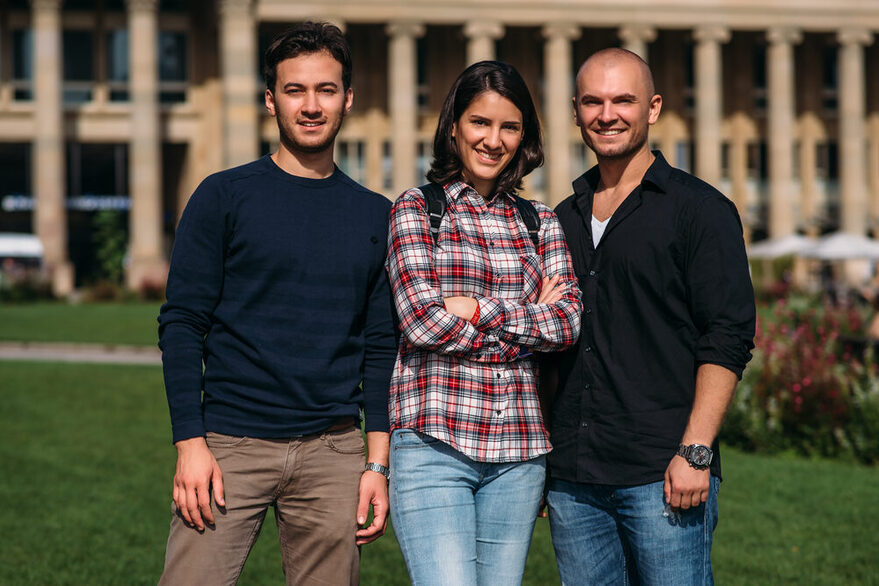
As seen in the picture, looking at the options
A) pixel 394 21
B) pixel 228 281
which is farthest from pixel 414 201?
pixel 394 21

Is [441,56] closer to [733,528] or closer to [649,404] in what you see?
[733,528]

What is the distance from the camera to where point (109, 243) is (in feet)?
165

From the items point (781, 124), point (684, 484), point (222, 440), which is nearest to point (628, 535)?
point (684, 484)

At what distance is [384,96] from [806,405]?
47.0 meters

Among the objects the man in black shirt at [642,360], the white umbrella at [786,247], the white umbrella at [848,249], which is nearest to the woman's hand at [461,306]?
the man in black shirt at [642,360]

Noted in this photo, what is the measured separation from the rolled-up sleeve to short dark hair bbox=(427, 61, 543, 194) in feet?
2.45

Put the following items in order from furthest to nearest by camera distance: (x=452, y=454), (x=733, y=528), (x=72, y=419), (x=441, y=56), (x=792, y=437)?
(x=441, y=56) → (x=72, y=419) → (x=792, y=437) → (x=733, y=528) → (x=452, y=454)

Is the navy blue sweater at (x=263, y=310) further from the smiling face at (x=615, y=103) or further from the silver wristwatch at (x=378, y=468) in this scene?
the smiling face at (x=615, y=103)

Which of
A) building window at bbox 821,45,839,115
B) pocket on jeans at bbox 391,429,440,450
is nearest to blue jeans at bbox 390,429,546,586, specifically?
pocket on jeans at bbox 391,429,440,450

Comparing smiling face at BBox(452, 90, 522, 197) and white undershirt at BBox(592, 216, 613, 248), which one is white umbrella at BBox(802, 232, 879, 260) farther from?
smiling face at BBox(452, 90, 522, 197)

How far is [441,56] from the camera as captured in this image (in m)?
56.1

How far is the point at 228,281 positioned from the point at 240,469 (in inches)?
28.5

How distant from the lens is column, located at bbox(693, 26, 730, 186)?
5381 cm

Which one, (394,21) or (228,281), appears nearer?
(228,281)
